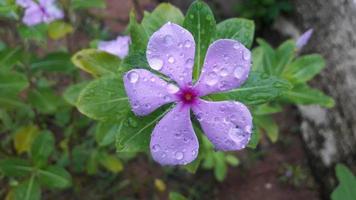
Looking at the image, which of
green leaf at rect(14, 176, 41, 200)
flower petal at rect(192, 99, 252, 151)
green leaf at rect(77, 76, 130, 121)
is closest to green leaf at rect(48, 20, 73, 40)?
green leaf at rect(14, 176, 41, 200)

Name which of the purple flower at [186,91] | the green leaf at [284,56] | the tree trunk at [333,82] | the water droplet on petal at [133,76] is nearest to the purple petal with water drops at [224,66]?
the purple flower at [186,91]

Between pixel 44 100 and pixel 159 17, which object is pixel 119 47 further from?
pixel 44 100

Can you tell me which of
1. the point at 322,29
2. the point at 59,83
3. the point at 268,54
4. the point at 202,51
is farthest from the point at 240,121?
the point at 59,83

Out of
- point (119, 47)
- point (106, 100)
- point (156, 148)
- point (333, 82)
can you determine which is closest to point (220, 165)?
point (333, 82)

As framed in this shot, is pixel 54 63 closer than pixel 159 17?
No

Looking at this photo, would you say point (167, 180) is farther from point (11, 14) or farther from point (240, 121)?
point (240, 121)
